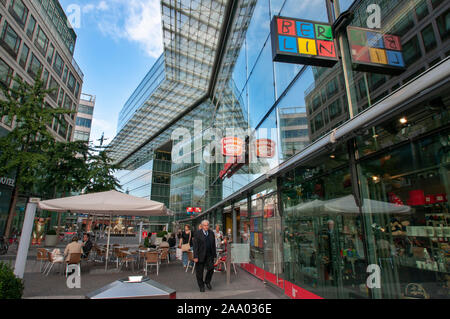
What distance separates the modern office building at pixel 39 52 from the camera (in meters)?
18.5

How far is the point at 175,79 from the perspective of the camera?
97.5 ft

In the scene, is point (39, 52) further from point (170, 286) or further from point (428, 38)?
point (428, 38)

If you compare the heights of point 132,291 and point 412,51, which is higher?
point 412,51

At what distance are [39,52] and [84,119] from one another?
124 ft

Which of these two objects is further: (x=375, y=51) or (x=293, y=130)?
(x=293, y=130)

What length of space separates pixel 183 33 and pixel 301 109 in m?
18.1

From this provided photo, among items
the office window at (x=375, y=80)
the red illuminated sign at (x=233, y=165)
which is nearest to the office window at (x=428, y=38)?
the office window at (x=375, y=80)

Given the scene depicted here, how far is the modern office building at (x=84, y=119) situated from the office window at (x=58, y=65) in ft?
99.6

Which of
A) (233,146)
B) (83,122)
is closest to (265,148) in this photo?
(233,146)

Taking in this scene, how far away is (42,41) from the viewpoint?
24.0 metres

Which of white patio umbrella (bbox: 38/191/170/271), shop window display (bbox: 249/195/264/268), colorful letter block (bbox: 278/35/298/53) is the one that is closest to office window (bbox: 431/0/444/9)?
colorful letter block (bbox: 278/35/298/53)

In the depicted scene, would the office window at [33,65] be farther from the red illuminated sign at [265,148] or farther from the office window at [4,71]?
the red illuminated sign at [265,148]

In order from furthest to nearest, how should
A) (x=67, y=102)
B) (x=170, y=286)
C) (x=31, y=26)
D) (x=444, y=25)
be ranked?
(x=67, y=102), (x=31, y=26), (x=170, y=286), (x=444, y=25)

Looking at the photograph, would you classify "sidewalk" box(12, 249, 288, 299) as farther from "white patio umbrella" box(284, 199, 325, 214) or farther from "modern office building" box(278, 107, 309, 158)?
"modern office building" box(278, 107, 309, 158)
